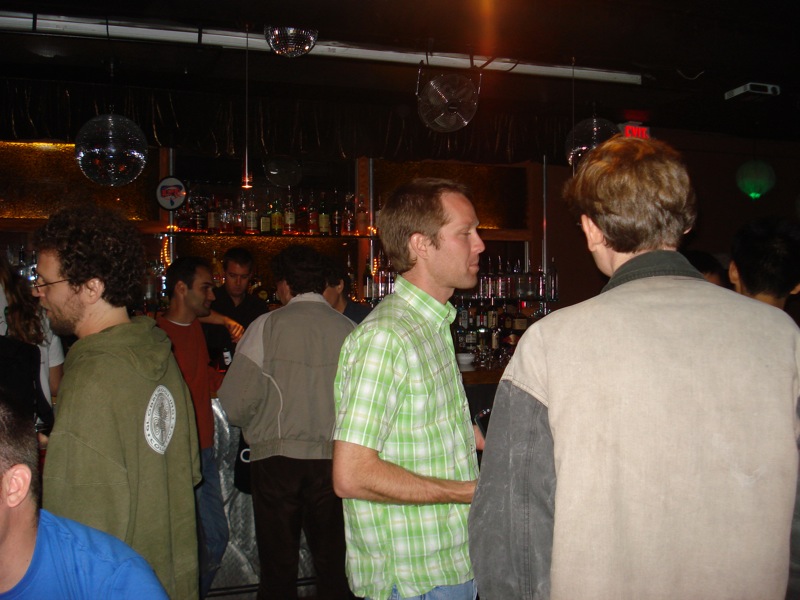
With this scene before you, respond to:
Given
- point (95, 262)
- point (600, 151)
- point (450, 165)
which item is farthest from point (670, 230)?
point (450, 165)

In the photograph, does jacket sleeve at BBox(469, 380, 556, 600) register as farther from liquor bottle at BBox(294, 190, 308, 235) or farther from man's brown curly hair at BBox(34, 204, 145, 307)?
liquor bottle at BBox(294, 190, 308, 235)

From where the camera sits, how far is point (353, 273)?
660 centimetres

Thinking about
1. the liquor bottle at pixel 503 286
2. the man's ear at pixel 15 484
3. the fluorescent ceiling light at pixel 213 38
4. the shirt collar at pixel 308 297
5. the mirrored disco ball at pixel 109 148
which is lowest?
the man's ear at pixel 15 484

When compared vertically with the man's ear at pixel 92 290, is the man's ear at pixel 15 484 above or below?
below

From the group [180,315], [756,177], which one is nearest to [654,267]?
[180,315]

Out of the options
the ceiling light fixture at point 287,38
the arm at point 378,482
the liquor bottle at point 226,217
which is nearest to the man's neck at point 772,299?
the arm at point 378,482

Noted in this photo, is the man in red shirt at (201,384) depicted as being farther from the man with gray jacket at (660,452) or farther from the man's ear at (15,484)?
the man with gray jacket at (660,452)

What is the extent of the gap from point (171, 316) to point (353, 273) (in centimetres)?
300

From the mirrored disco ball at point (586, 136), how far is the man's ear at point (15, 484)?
5.31m

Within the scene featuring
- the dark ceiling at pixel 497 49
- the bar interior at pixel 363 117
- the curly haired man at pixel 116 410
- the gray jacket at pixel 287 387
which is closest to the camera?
the curly haired man at pixel 116 410

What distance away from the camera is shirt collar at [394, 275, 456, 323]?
184cm

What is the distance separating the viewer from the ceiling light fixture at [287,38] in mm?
4176

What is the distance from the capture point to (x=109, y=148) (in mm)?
4562

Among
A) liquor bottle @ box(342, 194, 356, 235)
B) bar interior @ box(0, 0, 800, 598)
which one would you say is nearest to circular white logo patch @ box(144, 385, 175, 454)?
bar interior @ box(0, 0, 800, 598)
